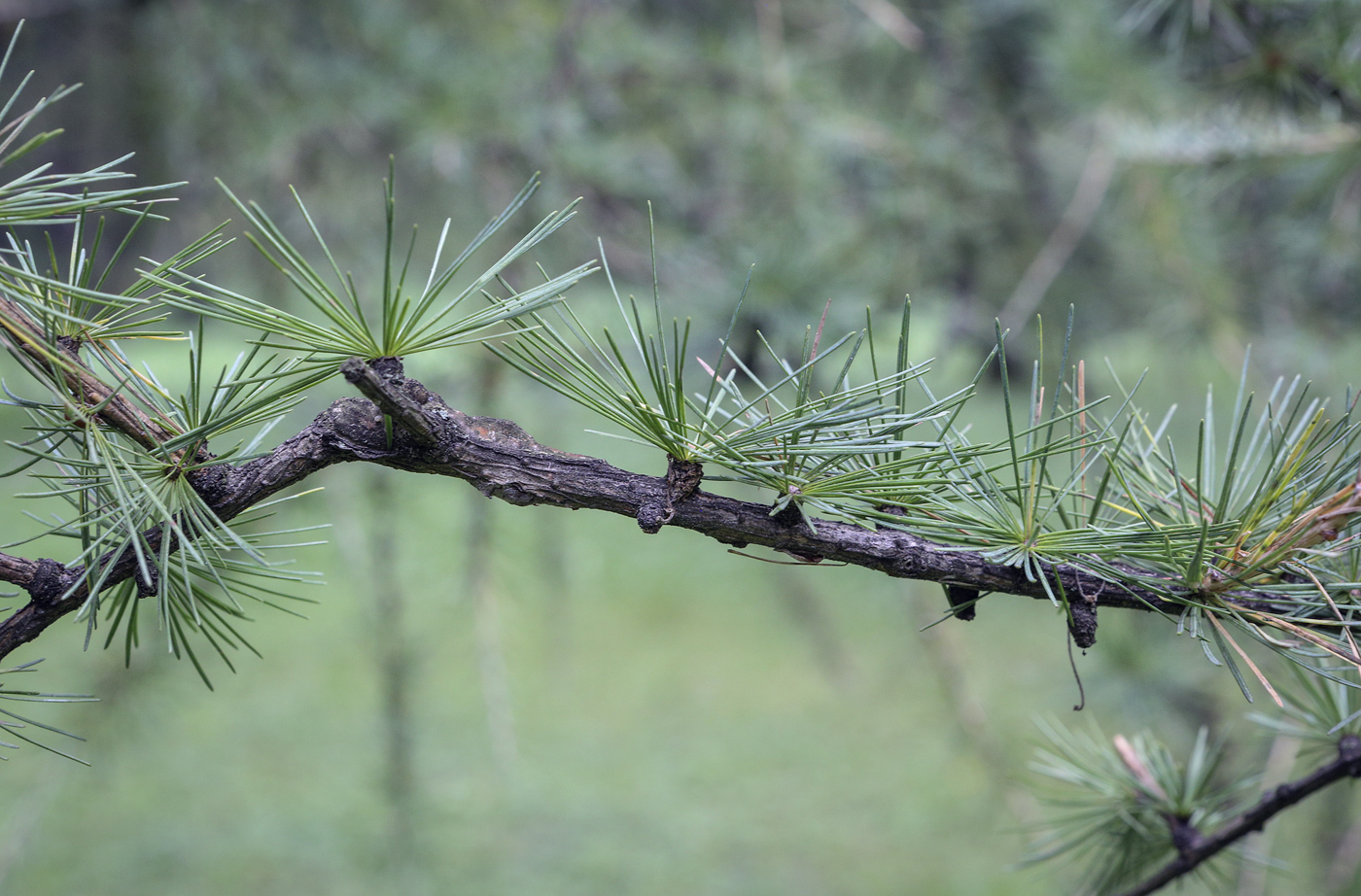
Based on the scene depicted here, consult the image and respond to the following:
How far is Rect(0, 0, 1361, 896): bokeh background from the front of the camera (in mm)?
975

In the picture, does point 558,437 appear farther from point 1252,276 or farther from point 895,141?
point 1252,276

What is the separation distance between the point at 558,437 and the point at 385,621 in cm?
39

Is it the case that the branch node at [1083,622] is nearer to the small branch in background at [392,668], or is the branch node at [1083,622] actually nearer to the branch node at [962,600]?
the branch node at [962,600]

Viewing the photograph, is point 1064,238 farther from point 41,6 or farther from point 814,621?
point 41,6

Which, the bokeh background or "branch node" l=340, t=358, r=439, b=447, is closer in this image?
"branch node" l=340, t=358, r=439, b=447

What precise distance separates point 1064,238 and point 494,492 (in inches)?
41.6

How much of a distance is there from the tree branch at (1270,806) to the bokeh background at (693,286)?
0.61ft

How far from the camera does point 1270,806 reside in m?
0.47

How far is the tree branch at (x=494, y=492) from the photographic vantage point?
0.32 metres

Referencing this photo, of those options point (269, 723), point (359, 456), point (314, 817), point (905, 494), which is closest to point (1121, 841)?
point (905, 494)

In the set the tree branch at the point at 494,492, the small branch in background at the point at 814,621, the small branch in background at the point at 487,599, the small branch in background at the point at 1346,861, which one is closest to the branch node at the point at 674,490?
Result: the tree branch at the point at 494,492

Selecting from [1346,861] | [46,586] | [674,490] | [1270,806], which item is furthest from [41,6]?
[1346,861]

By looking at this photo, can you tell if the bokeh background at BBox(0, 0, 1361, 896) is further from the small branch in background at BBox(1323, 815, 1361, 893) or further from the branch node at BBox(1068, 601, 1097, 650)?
the branch node at BBox(1068, 601, 1097, 650)

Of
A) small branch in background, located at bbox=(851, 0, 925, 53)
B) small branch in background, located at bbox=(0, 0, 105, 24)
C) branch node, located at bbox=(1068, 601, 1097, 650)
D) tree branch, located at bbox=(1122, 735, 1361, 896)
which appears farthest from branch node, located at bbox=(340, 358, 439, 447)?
small branch in background, located at bbox=(0, 0, 105, 24)
